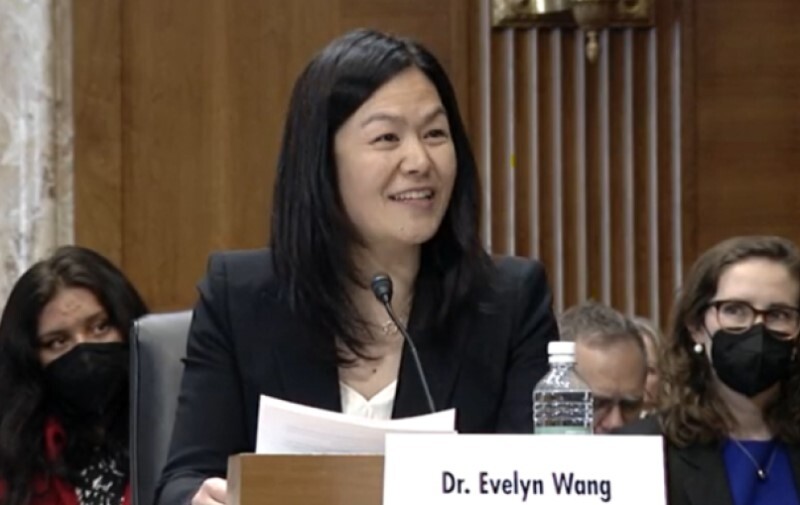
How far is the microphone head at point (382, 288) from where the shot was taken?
8.75ft

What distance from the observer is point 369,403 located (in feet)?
9.37

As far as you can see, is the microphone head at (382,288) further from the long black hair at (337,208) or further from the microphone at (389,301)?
the long black hair at (337,208)

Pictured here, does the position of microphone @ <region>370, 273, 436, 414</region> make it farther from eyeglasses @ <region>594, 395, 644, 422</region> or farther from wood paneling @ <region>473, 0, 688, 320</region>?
wood paneling @ <region>473, 0, 688, 320</region>

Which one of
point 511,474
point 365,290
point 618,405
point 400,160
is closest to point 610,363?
point 618,405

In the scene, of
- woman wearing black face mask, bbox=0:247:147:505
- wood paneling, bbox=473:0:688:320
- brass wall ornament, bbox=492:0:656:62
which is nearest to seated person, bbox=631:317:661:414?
wood paneling, bbox=473:0:688:320

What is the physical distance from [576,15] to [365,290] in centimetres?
268

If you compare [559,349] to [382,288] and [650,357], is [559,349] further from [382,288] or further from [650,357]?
[650,357]

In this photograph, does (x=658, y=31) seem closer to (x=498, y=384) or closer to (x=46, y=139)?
(x=46, y=139)

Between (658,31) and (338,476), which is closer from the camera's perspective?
(338,476)

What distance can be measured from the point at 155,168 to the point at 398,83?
2.76 m

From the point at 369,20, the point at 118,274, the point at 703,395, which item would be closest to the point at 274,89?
the point at 369,20

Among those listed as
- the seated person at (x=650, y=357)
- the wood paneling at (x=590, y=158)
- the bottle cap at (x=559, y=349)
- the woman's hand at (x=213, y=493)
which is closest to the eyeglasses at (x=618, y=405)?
the seated person at (x=650, y=357)

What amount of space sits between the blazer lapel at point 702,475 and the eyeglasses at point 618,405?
605mm

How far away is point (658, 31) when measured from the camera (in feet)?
18.3
